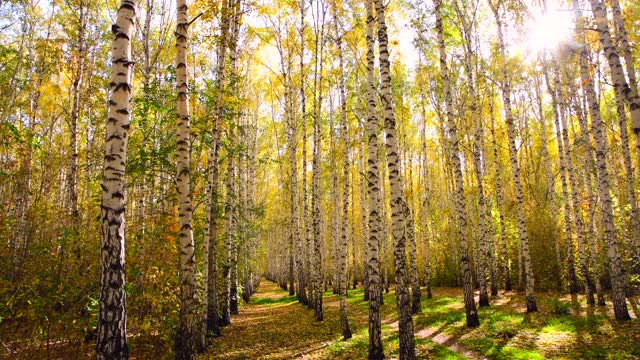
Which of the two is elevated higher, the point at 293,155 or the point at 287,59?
the point at 287,59

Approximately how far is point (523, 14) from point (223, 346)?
1618 centimetres

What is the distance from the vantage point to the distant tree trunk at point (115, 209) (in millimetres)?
4309

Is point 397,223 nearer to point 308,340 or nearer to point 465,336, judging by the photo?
point 465,336

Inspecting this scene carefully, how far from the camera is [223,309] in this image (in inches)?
545

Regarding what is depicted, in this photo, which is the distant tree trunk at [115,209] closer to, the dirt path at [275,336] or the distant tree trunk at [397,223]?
the dirt path at [275,336]

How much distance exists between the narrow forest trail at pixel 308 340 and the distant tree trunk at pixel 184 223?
4.82ft

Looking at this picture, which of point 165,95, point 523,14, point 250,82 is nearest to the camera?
point 165,95

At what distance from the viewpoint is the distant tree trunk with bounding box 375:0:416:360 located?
7188 millimetres

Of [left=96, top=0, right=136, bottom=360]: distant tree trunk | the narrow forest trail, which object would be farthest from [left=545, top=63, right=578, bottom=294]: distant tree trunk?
[left=96, top=0, right=136, bottom=360]: distant tree trunk

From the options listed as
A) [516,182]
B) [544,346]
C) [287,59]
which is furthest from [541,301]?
[287,59]

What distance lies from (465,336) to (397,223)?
4.54 meters

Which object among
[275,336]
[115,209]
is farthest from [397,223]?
[275,336]

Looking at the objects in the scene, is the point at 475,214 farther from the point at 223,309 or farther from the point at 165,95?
the point at 165,95

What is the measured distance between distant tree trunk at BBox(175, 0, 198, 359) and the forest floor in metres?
2.51
